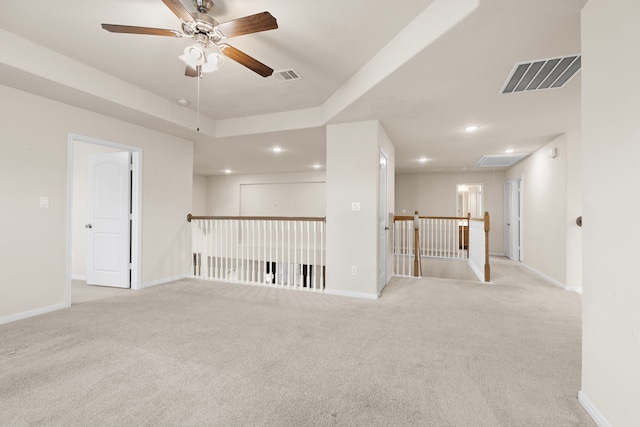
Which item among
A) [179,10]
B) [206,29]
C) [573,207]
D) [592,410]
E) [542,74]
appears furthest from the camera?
[573,207]

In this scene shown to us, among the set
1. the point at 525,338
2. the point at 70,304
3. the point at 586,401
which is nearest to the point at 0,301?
the point at 70,304

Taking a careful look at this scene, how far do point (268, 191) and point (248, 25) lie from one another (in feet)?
25.5

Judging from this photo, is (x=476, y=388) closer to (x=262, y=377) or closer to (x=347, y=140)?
(x=262, y=377)

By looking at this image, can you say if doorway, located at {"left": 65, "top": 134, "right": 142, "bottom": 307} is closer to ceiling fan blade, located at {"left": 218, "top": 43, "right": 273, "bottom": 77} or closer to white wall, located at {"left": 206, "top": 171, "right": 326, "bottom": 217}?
ceiling fan blade, located at {"left": 218, "top": 43, "right": 273, "bottom": 77}

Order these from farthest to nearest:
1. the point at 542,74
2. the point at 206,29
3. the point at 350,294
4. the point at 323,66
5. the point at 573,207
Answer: the point at 573,207 → the point at 350,294 → the point at 323,66 → the point at 542,74 → the point at 206,29

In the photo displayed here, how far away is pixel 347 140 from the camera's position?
420 cm

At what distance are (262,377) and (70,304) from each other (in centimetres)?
314

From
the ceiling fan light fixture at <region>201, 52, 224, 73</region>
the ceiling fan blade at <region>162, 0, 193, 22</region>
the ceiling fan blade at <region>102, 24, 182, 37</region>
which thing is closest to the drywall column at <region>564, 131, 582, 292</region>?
the ceiling fan light fixture at <region>201, 52, 224, 73</region>

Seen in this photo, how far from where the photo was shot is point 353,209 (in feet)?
13.6

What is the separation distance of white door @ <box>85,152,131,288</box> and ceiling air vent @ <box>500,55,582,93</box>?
5.09 m

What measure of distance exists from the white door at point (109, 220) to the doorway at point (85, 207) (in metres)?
0.05

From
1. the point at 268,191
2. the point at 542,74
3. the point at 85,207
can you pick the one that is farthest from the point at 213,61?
the point at 268,191

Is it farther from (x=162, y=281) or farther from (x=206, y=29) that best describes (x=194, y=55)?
(x=162, y=281)

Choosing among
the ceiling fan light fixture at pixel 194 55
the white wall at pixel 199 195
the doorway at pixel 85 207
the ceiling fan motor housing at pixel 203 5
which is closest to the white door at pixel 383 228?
the ceiling fan light fixture at pixel 194 55
